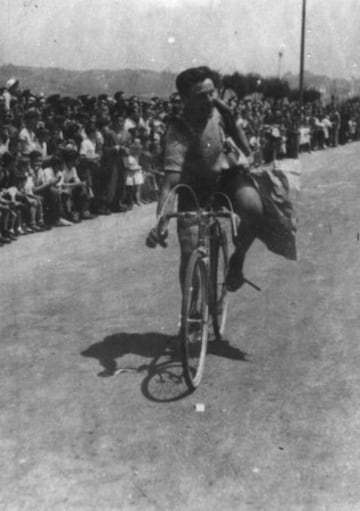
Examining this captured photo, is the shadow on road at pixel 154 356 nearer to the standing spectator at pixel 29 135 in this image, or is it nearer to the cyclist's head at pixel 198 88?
the cyclist's head at pixel 198 88

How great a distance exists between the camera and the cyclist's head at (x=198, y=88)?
505 centimetres

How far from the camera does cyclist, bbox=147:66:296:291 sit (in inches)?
201

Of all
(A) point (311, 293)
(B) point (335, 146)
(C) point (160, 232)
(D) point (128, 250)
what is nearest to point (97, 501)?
(C) point (160, 232)

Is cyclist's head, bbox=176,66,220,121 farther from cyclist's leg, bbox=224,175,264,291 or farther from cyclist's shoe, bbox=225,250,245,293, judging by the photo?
cyclist's shoe, bbox=225,250,245,293

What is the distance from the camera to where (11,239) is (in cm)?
1040

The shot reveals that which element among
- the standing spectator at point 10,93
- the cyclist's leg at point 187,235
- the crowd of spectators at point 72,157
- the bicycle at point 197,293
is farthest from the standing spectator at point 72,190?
the cyclist's leg at point 187,235

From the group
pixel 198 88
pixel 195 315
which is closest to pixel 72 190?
pixel 198 88

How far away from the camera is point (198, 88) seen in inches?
199

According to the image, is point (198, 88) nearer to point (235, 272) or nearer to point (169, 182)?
point (169, 182)

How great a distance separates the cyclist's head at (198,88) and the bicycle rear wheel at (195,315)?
109 centimetres

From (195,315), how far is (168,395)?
60cm

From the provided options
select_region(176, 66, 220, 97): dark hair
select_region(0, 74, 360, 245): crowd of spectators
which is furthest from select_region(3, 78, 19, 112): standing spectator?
select_region(176, 66, 220, 97): dark hair

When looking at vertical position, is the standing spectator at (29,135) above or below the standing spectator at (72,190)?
above

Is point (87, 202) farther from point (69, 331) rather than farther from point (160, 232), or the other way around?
point (160, 232)
